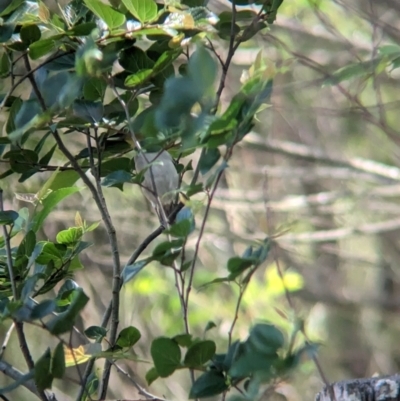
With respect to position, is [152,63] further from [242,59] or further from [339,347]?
[339,347]

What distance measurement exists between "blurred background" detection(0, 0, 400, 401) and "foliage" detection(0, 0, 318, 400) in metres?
1.59

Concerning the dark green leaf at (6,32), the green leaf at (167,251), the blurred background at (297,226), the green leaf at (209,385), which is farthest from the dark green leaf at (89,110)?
the blurred background at (297,226)

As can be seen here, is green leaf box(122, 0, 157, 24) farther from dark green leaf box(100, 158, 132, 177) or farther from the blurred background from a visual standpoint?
the blurred background

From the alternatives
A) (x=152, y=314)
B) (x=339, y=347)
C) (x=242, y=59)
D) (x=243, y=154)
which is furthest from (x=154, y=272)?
(x=339, y=347)

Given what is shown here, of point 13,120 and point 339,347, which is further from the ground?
point 13,120

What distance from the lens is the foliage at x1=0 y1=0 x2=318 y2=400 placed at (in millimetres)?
597

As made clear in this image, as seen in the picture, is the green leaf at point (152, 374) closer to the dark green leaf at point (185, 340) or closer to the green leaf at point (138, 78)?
the dark green leaf at point (185, 340)

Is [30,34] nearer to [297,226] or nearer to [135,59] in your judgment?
[135,59]

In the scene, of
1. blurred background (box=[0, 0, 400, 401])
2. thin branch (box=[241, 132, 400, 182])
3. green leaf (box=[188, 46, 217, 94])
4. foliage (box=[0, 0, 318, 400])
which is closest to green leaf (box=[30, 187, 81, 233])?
foliage (box=[0, 0, 318, 400])

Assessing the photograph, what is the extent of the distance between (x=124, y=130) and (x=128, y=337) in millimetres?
252

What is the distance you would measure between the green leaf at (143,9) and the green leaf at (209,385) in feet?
1.24

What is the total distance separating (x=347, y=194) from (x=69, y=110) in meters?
2.35

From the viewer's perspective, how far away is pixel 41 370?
25.9 inches

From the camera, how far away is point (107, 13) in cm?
73
